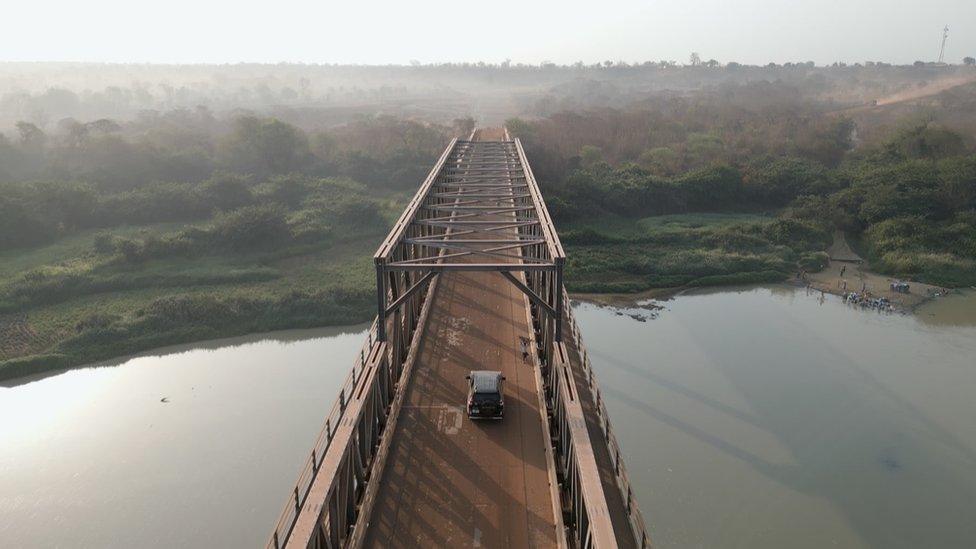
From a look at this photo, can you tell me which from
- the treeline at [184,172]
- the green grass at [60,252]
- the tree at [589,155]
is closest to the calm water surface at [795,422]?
the treeline at [184,172]

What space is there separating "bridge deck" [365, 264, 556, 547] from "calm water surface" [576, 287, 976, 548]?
269 inches

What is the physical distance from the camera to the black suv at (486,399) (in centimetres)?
1316

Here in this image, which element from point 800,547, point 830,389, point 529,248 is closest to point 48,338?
point 529,248

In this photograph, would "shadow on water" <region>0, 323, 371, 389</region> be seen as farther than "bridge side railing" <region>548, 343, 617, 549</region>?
Yes

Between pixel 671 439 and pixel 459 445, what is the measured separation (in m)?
12.0

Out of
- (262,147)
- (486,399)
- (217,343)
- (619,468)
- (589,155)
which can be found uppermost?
(262,147)

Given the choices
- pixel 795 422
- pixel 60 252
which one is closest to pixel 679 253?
pixel 795 422

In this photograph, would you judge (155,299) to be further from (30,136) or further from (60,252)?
(30,136)

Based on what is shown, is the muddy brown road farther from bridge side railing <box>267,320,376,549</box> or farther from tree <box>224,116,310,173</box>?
tree <box>224,116,310,173</box>

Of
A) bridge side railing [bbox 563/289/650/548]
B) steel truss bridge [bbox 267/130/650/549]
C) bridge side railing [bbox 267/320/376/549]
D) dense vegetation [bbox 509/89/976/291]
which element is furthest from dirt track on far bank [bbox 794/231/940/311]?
bridge side railing [bbox 267/320/376/549]

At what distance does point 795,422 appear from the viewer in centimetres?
2306

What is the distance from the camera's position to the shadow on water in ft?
92.6

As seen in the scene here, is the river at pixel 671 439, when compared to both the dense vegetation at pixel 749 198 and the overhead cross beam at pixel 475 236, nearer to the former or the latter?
the overhead cross beam at pixel 475 236

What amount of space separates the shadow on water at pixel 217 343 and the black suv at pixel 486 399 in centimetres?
2040
